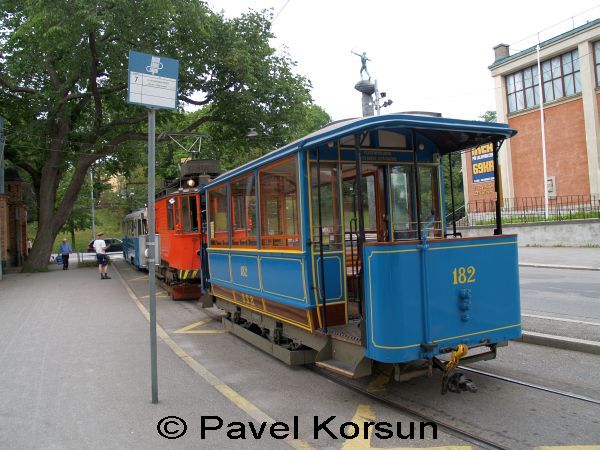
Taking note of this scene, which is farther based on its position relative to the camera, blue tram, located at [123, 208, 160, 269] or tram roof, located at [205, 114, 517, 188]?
blue tram, located at [123, 208, 160, 269]

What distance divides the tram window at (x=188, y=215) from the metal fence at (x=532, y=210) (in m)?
15.3

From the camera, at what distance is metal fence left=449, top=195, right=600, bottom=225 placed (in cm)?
2421

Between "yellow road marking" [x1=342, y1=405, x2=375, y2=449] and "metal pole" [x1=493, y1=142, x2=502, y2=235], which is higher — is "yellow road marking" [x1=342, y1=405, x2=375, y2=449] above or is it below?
below

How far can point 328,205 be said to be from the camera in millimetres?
5719

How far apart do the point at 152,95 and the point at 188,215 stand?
7.85 m

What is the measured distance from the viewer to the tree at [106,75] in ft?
52.7

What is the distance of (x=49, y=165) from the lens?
2388 centimetres

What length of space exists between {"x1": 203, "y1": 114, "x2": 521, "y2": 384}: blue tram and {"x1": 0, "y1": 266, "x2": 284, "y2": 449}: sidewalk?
1316 millimetres

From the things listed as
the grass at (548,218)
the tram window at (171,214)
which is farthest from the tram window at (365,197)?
the grass at (548,218)

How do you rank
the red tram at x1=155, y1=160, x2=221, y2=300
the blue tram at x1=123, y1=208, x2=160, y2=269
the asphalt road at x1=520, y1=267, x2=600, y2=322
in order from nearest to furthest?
the asphalt road at x1=520, y1=267, x2=600, y2=322 < the red tram at x1=155, y1=160, x2=221, y2=300 < the blue tram at x1=123, y1=208, x2=160, y2=269

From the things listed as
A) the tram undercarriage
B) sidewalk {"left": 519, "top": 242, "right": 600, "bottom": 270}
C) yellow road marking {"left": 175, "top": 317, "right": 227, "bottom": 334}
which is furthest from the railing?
the tram undercarriage

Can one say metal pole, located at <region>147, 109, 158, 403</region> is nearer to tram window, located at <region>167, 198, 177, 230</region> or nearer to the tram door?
the tram door

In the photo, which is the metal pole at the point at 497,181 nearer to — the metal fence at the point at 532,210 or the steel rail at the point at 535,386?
the steel rail at the point at 535,386

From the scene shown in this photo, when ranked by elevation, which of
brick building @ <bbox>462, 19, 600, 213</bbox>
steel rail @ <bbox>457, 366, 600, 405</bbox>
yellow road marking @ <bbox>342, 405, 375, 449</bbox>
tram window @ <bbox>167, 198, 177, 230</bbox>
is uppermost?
brick building @ <bbox>462, 19, 600, 213</bbox>
